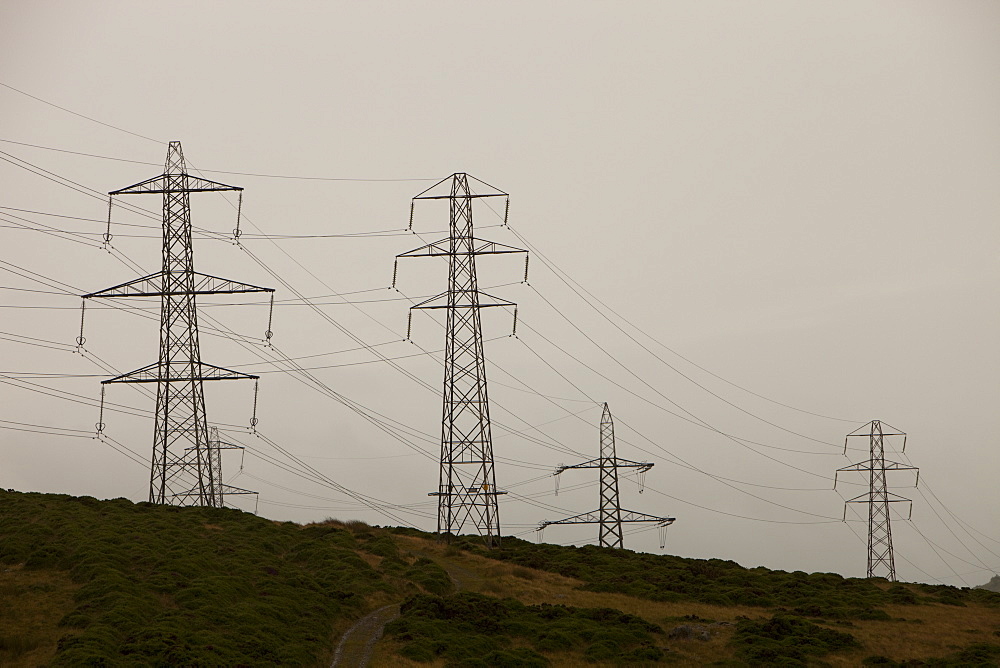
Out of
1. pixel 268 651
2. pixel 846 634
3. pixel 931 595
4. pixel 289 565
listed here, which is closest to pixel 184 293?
pixel 289 565

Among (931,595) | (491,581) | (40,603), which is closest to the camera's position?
(40,603)

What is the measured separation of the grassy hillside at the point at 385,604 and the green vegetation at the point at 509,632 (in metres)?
0.13

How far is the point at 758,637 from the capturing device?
1966 inches

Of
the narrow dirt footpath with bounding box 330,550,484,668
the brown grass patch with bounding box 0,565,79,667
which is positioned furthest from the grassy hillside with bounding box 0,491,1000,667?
the narrow dirt footpath with bounding box 330,550,484,668

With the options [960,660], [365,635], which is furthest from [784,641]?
[365,635]

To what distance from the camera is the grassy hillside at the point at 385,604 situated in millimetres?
39719

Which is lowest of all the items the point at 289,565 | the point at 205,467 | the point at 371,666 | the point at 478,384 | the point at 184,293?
the point at 371,666

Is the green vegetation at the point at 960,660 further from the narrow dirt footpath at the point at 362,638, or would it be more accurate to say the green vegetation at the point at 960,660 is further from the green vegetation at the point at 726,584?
the narrow dirt footpath at the point at 362,638

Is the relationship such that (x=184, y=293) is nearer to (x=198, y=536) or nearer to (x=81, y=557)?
(x=198, y=536)

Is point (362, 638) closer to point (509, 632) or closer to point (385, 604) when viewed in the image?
point (509, 632)

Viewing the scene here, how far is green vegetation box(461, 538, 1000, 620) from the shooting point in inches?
2491

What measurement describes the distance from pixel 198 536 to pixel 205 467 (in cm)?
897

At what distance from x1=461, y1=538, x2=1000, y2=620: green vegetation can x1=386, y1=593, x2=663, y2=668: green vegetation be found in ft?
37.2

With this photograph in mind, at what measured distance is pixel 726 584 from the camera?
236 ft
